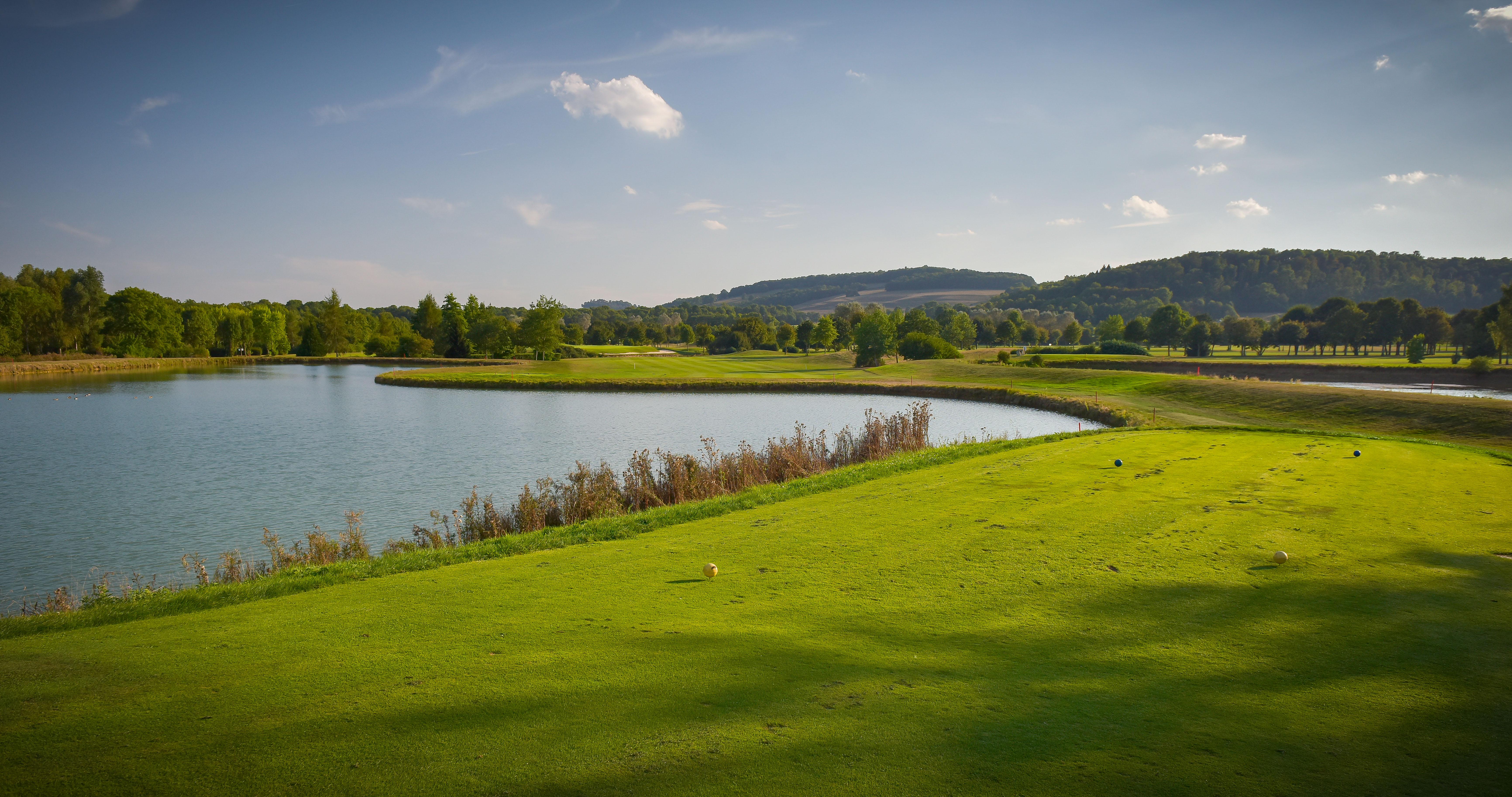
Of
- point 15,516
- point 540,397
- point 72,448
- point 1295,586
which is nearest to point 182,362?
point 540,397

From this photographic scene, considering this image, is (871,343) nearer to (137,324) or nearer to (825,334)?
(825,334)

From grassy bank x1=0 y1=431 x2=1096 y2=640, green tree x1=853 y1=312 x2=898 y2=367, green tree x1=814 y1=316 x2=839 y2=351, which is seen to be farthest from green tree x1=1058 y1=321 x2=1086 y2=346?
grassy bank x1=0 y1=431 x2=1096 y2=640

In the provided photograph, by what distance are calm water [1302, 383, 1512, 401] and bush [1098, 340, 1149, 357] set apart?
34.6 meters

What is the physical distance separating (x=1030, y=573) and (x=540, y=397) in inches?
1907

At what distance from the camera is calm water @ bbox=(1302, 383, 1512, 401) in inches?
1607

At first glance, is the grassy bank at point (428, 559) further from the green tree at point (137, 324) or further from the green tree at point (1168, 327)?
the green tree at point (137, 324)

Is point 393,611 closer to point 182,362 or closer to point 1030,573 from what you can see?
point 1030,573

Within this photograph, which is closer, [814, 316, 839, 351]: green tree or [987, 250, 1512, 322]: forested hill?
[814, 316, 839, 351]: green tree

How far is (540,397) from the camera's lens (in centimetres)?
5288

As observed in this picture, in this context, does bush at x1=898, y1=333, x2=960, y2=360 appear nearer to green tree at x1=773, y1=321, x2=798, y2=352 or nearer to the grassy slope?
the grassy slope

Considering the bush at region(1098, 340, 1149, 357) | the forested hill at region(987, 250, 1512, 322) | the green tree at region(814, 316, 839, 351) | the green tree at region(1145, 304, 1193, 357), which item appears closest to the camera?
the bush at region(1098, 340, 1149, 357)

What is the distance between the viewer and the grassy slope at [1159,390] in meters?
26.7

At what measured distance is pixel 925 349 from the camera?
91.6m

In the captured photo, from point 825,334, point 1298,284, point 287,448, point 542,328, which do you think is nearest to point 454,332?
point 542,328
